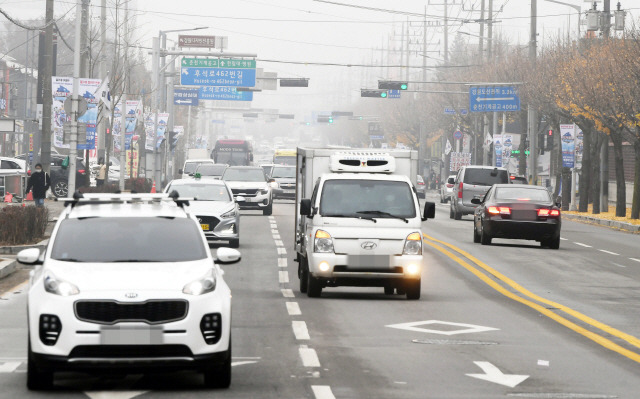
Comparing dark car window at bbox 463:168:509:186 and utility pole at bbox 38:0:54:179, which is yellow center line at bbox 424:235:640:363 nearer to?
utility pole at bbox 38:0:54:179

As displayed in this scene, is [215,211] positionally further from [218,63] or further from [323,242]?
[218,63]

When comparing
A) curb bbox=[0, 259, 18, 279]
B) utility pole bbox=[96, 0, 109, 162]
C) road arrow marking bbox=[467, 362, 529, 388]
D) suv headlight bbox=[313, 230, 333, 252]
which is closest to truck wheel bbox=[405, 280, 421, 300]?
suv headlight bbox=[313, 230, 333, 252]

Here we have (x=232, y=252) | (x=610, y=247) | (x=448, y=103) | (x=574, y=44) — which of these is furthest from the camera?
(x=448, y=103)

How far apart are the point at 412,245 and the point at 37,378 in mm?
8746

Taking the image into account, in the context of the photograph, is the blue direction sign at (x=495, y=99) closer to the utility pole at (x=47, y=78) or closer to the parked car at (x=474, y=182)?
the parked car at (x=474, y=182)

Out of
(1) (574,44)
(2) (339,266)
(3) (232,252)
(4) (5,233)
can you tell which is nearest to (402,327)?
(2) (339,266)

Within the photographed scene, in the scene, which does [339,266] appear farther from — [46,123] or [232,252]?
[46,123]

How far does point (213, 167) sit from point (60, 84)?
1443 centimetres

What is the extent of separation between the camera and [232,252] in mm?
11492

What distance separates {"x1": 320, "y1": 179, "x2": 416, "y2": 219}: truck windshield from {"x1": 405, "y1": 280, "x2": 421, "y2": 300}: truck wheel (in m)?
0.93

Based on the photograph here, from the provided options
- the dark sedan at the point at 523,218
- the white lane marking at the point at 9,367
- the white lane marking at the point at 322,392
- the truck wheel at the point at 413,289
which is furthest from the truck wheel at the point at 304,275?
the dark sedan at the point at 523,218

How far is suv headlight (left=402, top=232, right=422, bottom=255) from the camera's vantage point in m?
18.3

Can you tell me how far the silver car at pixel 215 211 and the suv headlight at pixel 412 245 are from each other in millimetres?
10418

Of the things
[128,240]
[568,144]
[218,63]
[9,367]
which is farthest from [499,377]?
[218,63]
